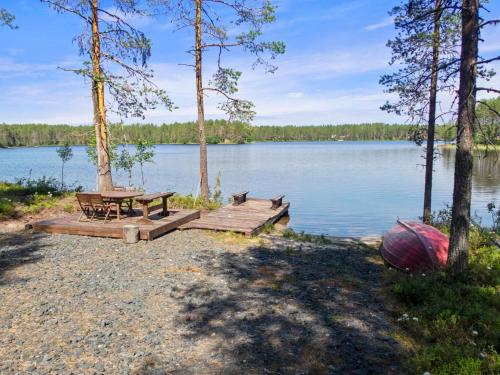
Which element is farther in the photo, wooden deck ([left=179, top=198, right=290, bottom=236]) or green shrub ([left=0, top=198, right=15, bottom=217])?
green shrub ([left=0, top=198, right=15, bottom=217])

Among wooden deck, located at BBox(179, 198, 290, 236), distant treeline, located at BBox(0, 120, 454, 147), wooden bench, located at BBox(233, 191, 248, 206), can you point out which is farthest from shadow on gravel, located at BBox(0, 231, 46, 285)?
distant treeline, located at BBox(0, 120, 454, 147)

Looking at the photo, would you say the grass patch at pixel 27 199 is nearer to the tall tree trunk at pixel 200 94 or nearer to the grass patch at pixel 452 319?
the tall tree trunk at pixel 200 94

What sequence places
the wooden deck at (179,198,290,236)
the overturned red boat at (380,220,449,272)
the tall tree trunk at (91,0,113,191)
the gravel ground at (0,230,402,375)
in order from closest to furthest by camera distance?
the gravel ground at (0,230,402,375) → the overturned red boat at (380,220,449,272) → the wooden deck at (179,198,290,236) → the tall tree trunk at (91,0,113,191)

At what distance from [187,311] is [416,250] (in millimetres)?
5498

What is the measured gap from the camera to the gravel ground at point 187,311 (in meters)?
4.63

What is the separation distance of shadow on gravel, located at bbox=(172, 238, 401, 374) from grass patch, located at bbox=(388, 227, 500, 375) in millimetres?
378

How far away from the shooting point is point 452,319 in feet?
18.1

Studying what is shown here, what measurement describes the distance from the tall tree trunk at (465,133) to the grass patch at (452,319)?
0.61 meters

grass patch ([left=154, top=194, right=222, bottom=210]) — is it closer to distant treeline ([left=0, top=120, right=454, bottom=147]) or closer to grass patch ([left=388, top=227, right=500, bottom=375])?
grass patch ([left=388, top=227, right=500, bottom=375])

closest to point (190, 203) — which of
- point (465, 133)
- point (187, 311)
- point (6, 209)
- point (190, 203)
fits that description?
point (190, 203)

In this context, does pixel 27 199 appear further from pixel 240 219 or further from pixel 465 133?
pixel 465 133

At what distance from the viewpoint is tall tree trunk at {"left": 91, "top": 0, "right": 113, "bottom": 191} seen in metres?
13.4

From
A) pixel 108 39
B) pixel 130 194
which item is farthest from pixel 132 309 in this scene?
pixel 108 39

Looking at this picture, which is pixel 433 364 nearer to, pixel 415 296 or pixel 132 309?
pixel 415 296
